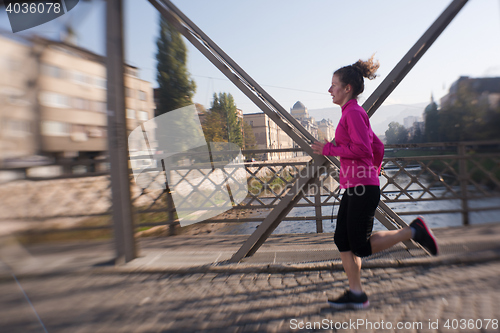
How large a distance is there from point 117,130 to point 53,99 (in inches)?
23.4

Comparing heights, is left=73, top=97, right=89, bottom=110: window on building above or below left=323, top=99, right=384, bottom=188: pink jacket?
above

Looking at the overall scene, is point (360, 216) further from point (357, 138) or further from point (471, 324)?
point (471, 324)

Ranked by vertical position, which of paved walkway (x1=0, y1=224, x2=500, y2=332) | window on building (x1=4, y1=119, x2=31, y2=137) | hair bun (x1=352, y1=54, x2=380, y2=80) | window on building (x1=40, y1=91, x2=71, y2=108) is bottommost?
paved walkway (x1=0, y1=224, x2=500, y2=332)

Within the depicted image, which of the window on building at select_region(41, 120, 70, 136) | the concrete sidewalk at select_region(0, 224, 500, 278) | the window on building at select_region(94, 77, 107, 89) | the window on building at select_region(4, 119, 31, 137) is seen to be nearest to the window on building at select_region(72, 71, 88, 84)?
the window on building at select_region(94, 77, 107, 89)

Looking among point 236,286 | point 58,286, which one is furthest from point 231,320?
point 58,286

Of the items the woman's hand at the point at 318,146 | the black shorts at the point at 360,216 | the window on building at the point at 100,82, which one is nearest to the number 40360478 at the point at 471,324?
the black shorts at the point at 360,216

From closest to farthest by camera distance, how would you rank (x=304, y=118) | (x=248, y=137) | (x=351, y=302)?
1. (x=351, y=302)
2. (x=304, y=118)
3. (x=248, y=137)

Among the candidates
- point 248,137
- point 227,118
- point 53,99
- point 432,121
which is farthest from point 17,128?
point 432,121

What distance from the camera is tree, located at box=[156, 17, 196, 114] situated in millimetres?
2812

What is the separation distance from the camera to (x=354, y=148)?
5.34ft

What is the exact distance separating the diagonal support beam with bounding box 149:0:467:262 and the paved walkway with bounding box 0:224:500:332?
292 mm

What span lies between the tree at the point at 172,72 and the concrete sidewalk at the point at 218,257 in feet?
4.83

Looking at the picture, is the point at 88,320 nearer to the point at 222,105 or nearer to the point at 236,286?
the point at 236,286

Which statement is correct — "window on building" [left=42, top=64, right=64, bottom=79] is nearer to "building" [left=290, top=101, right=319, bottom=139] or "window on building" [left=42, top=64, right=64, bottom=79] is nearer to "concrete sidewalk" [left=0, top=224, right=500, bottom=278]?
"concrete sidewalk" [left=0, top=224, right=500, bottom=278]
